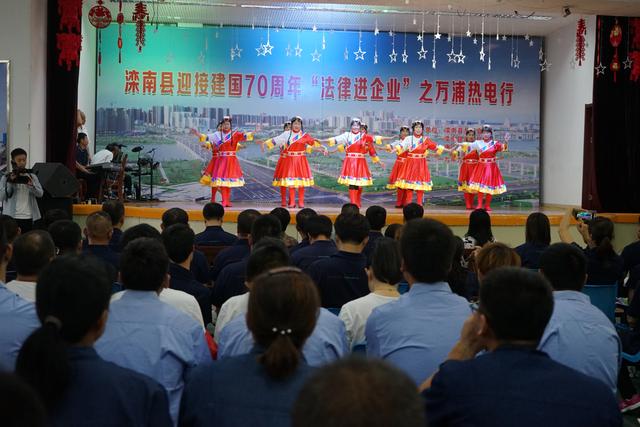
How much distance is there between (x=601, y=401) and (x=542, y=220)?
2.91 m

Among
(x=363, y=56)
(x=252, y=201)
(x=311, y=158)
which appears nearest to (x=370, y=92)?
(x=363, y=56)

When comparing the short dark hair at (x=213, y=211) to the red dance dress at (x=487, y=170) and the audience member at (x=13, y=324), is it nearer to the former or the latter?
the audience member at (x=13, y=324)

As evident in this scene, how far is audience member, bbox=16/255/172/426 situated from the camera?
1.29m

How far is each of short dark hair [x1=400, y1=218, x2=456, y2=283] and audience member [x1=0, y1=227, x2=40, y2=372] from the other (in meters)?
1.08

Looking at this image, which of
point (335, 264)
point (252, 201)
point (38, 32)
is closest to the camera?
point (335, 264)

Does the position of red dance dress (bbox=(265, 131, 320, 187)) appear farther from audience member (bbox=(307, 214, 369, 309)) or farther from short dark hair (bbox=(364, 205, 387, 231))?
audience member (bbox=(307, 214, 369, 309))

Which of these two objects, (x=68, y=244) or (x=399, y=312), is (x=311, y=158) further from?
(x=399, y=312)

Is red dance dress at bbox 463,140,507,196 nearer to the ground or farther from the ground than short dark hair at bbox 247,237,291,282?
farther from the ground

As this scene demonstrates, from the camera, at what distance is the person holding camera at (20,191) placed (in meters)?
6.71

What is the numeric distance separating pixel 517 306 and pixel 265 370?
0.55 metres

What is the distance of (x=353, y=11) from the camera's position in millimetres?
10555

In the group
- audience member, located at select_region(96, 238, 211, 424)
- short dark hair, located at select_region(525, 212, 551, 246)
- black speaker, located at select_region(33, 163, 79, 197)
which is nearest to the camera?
audience member, located at select_region(96, 238, 211, 424)

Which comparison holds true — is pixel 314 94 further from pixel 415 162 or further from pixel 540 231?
pixel 540 231

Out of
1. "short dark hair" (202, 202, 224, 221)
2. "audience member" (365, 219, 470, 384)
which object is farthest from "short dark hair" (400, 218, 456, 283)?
"short dark hair" (202, 202, 224, 221)
